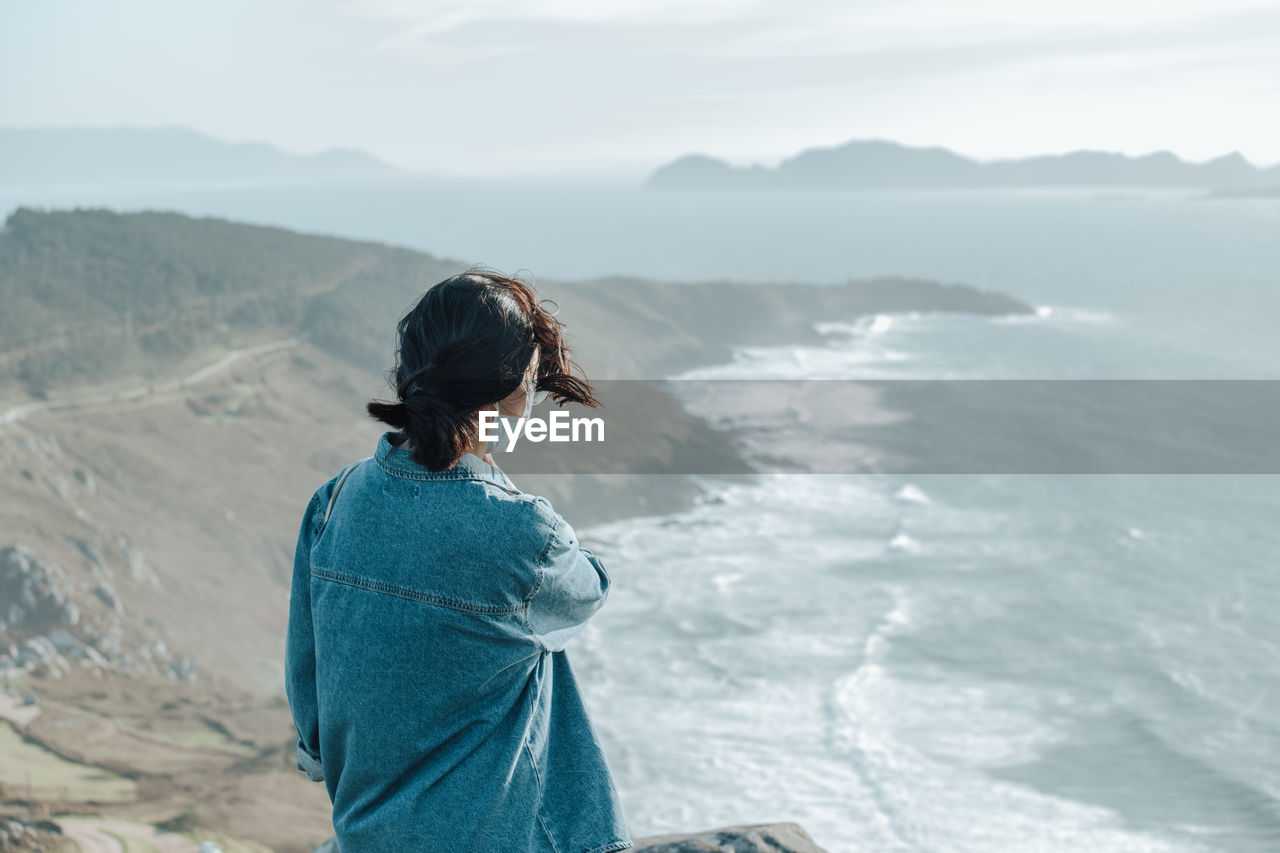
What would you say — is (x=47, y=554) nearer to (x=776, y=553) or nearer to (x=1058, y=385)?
(x=776, y=553)

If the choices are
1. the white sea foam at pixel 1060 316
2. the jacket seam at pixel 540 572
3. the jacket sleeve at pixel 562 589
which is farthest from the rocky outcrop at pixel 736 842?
the white sea foam at pixel 1060 316

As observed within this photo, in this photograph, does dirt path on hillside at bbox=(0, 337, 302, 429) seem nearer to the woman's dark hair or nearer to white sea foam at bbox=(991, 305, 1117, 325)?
the woman's dark hair

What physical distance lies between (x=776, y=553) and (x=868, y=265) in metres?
110

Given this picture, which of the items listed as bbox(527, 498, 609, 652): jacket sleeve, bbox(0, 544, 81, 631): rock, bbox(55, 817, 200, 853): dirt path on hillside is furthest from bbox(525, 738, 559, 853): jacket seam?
bbox(0, 544, 81, 631): rock

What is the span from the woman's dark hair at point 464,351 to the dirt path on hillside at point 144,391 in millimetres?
26905

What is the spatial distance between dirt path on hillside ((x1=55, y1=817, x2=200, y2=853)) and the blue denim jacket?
982 cm

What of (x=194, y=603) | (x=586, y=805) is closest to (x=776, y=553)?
(x=194, y=603)

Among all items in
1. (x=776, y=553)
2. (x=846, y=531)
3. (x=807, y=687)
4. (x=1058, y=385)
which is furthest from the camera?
(x=1058, y=385)

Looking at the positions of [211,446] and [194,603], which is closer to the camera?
[194,603]

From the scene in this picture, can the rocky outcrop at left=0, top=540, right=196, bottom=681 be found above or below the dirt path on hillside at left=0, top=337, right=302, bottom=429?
below

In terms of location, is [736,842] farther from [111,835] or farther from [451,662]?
[111,835]

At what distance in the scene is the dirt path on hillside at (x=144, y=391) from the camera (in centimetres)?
2625

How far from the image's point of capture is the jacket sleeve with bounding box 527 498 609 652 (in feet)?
5.27

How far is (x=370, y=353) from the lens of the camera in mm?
38812
